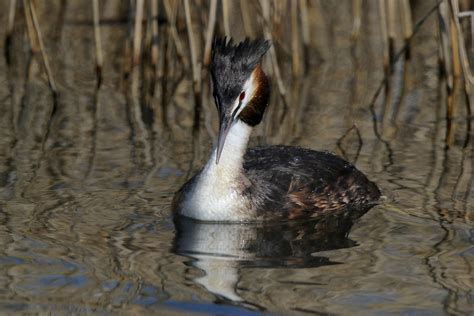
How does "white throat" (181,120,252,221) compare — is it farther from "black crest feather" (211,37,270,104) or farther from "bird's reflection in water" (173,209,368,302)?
"black crest feather" (211,37,270,104)

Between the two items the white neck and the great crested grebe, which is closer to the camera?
the great crested grebe

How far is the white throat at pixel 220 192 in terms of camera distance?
8.59 m

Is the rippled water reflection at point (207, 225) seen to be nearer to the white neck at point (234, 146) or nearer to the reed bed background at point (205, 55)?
the reed bed background at point (205, 55)

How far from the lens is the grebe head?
8391 mm

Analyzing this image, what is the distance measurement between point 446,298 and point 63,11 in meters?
9.30

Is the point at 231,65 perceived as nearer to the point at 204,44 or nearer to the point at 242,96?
the point at 242,96

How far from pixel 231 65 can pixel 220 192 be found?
0.89 meters

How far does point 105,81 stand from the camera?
12.9m

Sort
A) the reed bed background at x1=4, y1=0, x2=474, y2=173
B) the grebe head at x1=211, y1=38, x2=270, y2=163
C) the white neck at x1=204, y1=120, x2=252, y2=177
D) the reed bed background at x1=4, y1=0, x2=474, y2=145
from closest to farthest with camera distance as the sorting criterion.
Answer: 1. the grebe head at x1=211, y1=38, x2=270, y2=163
2. the white neck at x1=204, y1=120, x2=252, y2=177
3. the reed bed background at x1=4, y1=0, x2=474, y2=173
4. the reed bed background at x1=4, y1=0, x2=474, y2=145

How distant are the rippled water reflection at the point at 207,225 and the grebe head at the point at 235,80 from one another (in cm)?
79

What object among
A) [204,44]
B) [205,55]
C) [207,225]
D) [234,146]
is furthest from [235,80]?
[204,44]

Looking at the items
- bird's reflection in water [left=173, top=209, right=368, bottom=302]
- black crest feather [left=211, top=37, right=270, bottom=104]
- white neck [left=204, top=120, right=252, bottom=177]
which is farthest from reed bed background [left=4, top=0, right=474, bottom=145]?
bird's reflection in water [left=173, top=209, right=368, bottom=302]

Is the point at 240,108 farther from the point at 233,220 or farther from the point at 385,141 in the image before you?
the point at 385,141

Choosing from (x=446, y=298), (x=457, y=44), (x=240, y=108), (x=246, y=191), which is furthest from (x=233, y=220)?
(x=457, y=44)
